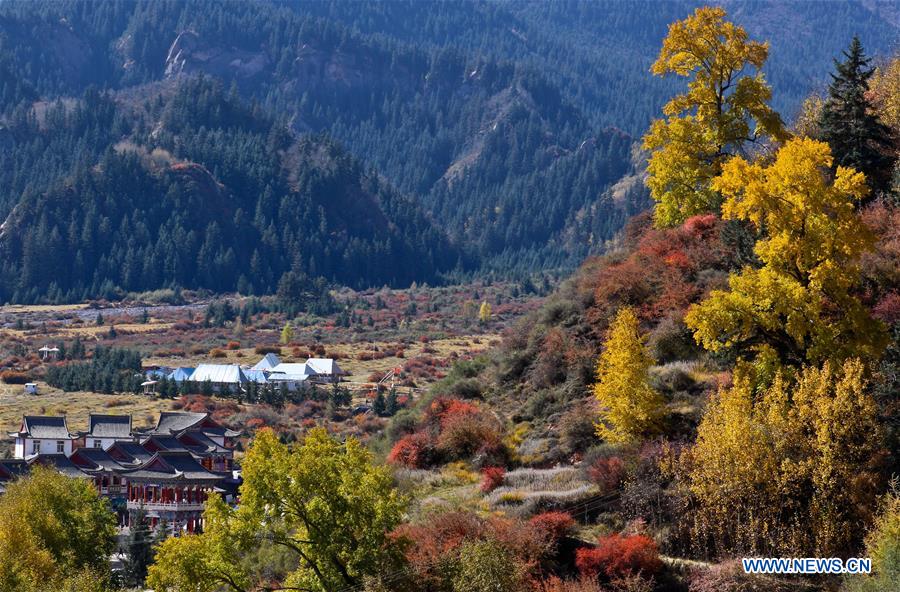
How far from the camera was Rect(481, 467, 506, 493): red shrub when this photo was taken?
127 feet

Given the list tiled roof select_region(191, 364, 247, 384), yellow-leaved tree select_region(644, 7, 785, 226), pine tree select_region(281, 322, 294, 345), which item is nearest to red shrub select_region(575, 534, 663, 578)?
yellow-leaved tree select_region(644, 7, 785, 226)

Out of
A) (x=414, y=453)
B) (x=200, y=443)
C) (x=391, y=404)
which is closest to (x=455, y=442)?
(x=414, y=453)

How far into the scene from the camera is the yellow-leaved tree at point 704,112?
47.3 m

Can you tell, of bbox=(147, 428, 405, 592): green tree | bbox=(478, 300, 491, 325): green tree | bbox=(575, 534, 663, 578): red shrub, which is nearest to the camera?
bbox=(147, 428, 405, 592): green tree

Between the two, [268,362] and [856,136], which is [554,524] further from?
[268,362]

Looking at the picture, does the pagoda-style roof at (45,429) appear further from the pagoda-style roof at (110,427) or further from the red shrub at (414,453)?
the red shrub at (414,453)

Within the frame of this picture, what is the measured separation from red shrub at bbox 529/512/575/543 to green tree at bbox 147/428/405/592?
3495 millimetres

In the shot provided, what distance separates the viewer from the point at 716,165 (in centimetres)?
4762

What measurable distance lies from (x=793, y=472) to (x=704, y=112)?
739 inches

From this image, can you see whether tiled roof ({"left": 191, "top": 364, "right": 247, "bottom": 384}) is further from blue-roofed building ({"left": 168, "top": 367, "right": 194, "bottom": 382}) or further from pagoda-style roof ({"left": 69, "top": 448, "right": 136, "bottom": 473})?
pagoda-style roof ({"left": 69, "top": 448, "right": 136, "bottom": 473})

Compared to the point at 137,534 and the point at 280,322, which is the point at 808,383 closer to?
the point at 137,534

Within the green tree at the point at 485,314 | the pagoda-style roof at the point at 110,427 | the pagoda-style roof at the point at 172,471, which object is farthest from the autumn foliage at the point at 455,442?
the green tree at the point at 485,314

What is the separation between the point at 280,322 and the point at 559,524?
454 ft

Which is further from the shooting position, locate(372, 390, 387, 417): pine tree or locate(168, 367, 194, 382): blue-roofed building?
locate(168, 367, 194, 382): blue-roofed building
